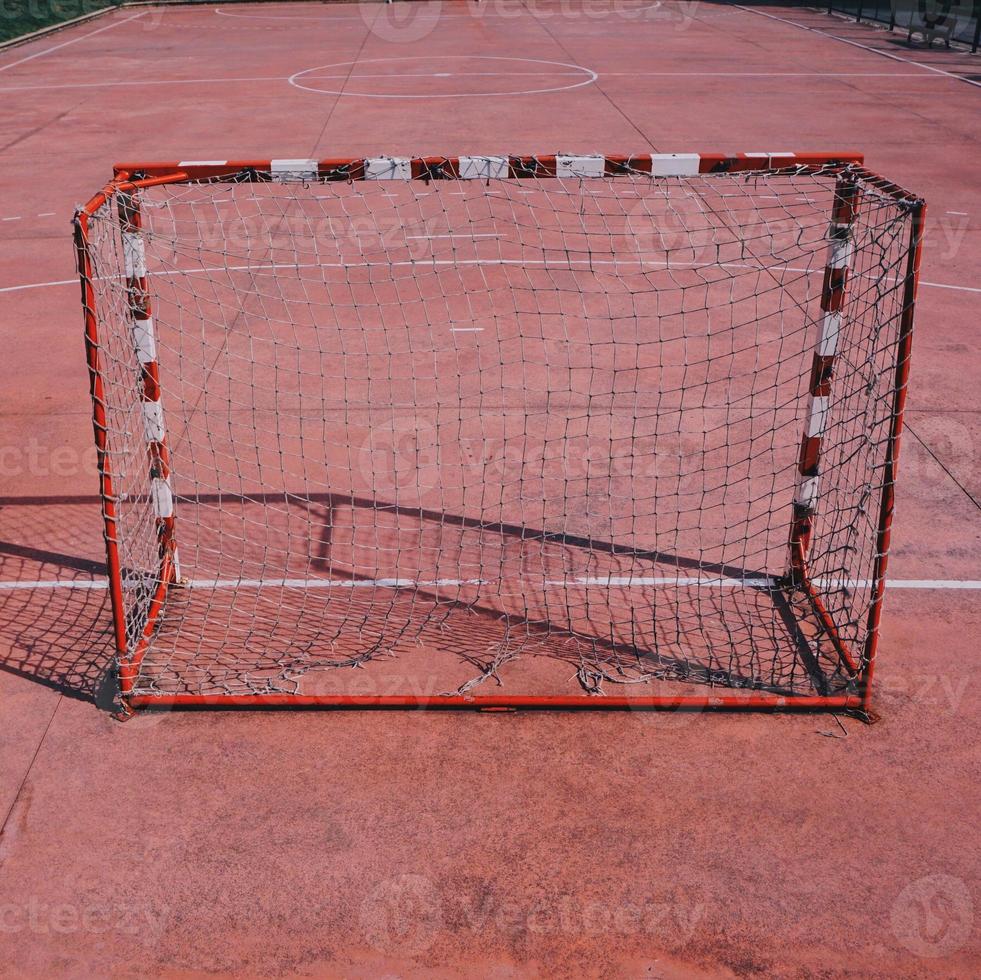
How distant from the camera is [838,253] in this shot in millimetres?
5789

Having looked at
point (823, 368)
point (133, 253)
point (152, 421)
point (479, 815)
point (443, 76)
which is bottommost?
point (479, 815)

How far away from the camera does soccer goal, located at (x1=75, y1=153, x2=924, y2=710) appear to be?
18.5ft

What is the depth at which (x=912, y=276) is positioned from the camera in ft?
16.4

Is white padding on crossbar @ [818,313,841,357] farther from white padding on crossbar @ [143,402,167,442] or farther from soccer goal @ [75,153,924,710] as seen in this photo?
white padding on crossbar @ [143,402,167,442]

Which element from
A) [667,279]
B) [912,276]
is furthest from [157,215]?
[912,276]

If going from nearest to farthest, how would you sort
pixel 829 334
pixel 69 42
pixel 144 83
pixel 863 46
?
pixel 829 334 < pixel 144 83 < pixel 863 46 < pixel 69 42

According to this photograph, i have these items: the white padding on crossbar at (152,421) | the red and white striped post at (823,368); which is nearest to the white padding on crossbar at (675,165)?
the red and white striped post at (823,368)

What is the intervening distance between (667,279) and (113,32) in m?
25.9

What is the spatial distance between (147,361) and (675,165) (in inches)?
114

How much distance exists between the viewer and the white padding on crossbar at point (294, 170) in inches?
220

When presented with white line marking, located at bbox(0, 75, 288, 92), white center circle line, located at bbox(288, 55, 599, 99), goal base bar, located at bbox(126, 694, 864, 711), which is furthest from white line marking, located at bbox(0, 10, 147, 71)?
goal base bar, located at bbox(126, 694, 864, 711)

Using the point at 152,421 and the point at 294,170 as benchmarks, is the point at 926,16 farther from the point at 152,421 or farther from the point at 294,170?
the point at 152,421

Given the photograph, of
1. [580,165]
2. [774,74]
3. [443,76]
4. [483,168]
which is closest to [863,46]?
[774,74]

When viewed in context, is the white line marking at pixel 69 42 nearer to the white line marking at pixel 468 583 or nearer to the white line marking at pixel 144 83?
the white line marking at pixel 144 83
